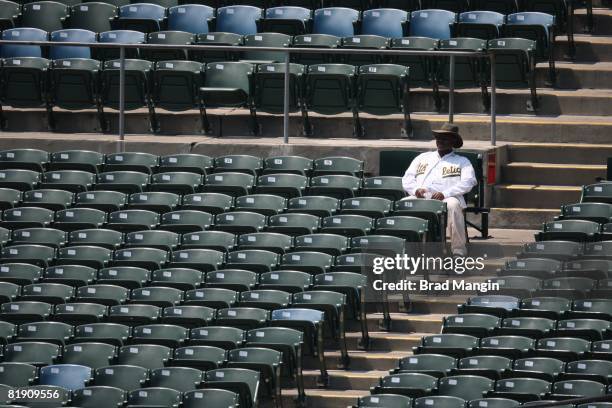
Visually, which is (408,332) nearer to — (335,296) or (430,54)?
(335,296)

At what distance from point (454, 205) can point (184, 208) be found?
9.19ft

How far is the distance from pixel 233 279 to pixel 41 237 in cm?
234

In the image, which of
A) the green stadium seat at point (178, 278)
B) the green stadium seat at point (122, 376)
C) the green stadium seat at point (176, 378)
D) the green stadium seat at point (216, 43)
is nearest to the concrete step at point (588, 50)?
the green stadium seat at point (216, 43)

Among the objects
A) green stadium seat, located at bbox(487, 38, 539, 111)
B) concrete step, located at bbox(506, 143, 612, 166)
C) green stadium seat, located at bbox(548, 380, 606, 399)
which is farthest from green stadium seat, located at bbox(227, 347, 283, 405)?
green stadium seat, located at bbox(487, 38, 539, 111)

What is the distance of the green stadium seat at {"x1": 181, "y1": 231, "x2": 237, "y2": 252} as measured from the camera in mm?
17328

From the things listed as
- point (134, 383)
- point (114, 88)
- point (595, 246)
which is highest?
point (114, 88)

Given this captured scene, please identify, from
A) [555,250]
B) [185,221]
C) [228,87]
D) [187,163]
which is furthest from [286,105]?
[555,250]

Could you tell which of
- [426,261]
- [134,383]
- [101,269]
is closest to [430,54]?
[426,261]

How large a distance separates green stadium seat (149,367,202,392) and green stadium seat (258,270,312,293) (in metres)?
1.66

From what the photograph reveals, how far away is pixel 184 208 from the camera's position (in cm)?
1816

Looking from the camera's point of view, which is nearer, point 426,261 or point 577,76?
point 426,261

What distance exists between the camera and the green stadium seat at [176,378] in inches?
593

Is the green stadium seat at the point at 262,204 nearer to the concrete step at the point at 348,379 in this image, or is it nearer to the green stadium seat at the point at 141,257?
the green stadium seat at the point at 141,257

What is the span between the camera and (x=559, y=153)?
19391 millimetres
